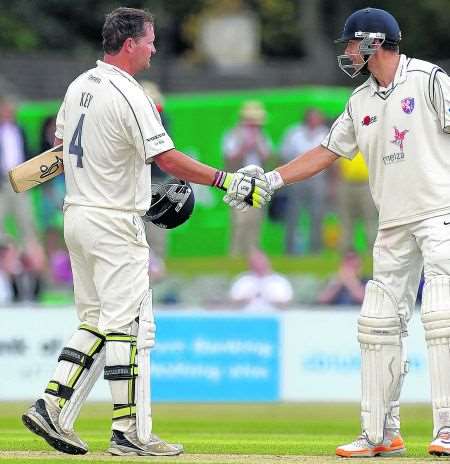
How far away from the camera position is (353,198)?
1847 cm

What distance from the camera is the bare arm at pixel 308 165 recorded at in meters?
9.23

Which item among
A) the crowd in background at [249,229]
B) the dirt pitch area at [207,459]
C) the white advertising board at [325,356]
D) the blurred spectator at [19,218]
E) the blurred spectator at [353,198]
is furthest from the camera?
the blurred spectator at [353,198]

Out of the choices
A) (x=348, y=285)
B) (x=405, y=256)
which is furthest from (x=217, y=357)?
(x=405, y=256)

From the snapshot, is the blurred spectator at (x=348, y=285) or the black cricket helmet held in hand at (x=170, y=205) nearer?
the black cricket helmet held in hand at (x=170, y=205)

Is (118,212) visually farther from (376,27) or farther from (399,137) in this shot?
(376,27)

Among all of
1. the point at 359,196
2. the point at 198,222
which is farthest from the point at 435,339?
the point at 198,222

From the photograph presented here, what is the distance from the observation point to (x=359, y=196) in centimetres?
1845

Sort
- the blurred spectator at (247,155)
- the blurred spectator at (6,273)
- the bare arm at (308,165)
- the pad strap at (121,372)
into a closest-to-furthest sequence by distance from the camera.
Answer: the pad strap at (121,372), the bare arm at (308,165), the blurred spectator at (6,273), the blurred spectator at (247,155)

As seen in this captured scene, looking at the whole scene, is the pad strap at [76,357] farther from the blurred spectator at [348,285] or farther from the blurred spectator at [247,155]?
the blurred spectator at [247,155]

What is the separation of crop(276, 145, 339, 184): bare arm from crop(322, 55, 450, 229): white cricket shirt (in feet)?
1.56

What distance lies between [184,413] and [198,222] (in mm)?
5295

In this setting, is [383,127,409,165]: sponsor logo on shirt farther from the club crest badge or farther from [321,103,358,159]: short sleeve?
[321,103,358,159]: short sleeve

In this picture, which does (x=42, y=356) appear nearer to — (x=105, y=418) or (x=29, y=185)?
(x=105, y=418)

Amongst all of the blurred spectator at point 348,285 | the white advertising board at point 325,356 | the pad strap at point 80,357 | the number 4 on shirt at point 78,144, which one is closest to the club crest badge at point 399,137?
the number 4 on shirt at point 78,144
